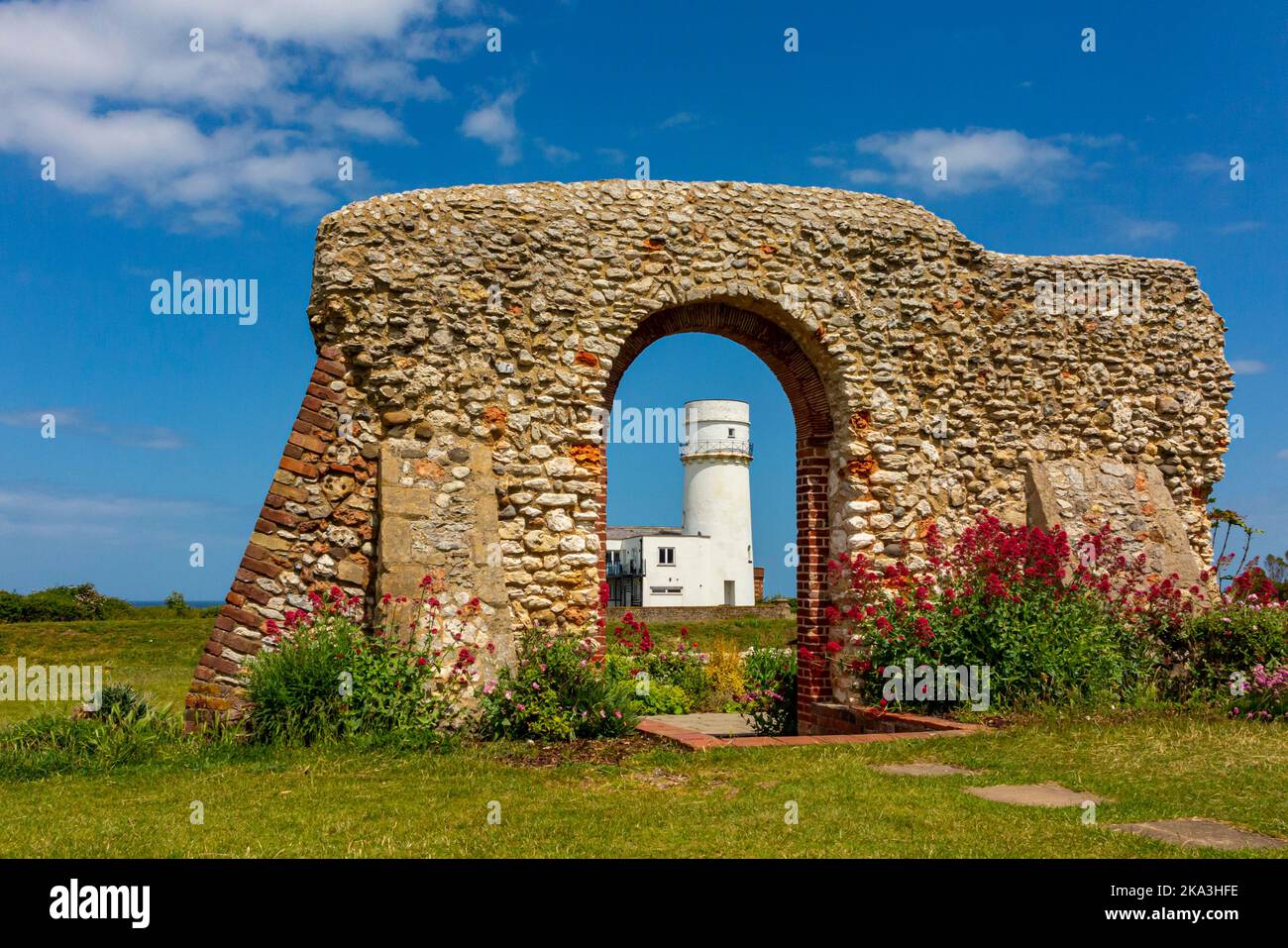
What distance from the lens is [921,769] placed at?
6.55 metres

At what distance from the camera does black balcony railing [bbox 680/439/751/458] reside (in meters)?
37.8

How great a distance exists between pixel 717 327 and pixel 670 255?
97 cm

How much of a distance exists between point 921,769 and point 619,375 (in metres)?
4.63

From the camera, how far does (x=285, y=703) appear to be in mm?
7297

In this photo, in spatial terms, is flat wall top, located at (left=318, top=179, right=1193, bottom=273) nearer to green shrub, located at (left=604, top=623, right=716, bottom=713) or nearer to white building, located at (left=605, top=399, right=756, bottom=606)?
green shrub, located at (left=604, top=623, right=716, bottom=713)

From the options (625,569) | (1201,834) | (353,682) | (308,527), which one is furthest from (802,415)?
(625,569)

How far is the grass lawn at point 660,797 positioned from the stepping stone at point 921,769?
6.1 inches

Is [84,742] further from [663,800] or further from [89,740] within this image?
[663,800]

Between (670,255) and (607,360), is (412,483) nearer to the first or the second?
(607,360)

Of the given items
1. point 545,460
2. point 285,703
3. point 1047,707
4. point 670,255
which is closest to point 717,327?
point 670,255

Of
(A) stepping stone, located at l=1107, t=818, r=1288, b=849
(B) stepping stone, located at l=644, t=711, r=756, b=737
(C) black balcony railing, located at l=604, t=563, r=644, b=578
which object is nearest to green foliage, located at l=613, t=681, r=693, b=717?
(B) stepping stone, located at l=644, t=711, r=756, b=737

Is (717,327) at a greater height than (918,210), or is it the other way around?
(918,210)

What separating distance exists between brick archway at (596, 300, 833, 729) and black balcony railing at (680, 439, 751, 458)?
2742cm

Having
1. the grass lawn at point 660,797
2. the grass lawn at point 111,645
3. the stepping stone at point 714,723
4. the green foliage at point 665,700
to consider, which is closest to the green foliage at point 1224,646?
the grass lawn at point 660,797
